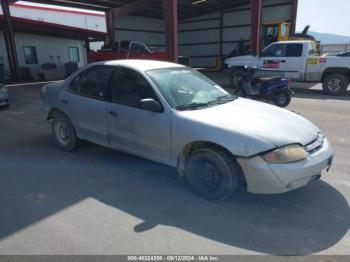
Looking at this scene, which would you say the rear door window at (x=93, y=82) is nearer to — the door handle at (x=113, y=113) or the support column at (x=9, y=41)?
the door handle at (x=113, y=113)

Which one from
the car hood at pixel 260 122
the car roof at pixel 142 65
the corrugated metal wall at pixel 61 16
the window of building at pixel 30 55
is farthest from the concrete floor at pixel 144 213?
the corrugated metal wall at pixel 61 16

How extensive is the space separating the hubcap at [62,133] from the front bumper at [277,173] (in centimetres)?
326

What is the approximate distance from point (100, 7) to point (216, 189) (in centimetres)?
2160

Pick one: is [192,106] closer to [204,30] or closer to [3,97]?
[3,97]

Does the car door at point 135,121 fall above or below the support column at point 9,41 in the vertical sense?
below

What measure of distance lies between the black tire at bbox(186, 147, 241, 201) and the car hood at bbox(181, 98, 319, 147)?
34cm

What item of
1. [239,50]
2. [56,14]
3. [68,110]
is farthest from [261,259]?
[56,14]

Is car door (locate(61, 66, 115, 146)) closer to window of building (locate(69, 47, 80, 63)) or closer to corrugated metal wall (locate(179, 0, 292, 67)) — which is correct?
corrugated metal wall (locate(179, 0, 292, 67))

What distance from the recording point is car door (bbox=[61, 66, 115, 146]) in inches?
169

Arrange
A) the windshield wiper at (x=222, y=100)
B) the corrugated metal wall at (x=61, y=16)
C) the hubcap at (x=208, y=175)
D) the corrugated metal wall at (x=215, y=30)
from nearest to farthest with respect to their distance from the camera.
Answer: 1. the hubcap at (x=208, y=175)
2. the windshield wiper at (x=222, y=100)
3. the corrugated metal wall at (x=215, y=30)
4. the corrugated metal wall at (x=61, y=16)

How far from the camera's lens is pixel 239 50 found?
21.2 m

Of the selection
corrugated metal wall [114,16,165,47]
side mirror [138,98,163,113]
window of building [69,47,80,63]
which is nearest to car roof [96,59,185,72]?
side mirror [138,98,163,113]

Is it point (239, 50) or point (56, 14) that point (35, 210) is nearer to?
point (239, 50)

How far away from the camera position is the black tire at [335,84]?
1102 centimetres
